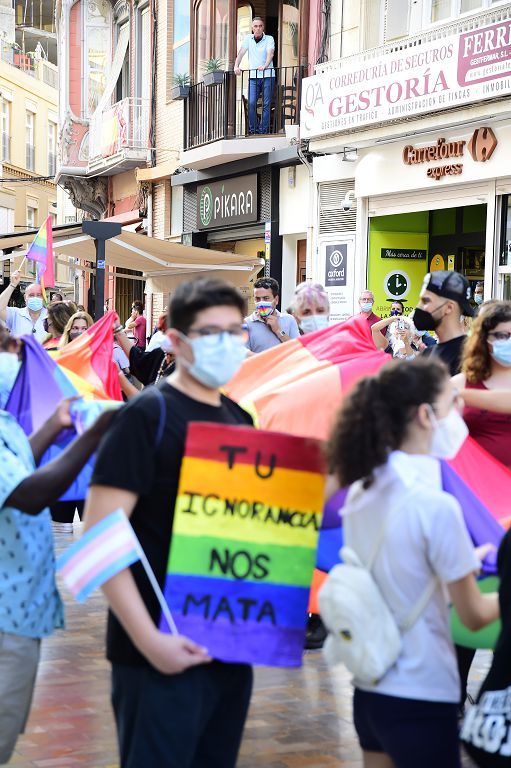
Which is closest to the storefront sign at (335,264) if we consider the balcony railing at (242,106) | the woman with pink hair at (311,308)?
the balcony railing at (242,106)

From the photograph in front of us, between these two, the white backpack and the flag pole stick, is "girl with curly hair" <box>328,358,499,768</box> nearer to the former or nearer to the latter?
the white backpack

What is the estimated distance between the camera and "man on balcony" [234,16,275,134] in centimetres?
2127

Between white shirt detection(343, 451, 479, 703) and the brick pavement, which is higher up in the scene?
white shirt detection(343, 451, 479, 703)

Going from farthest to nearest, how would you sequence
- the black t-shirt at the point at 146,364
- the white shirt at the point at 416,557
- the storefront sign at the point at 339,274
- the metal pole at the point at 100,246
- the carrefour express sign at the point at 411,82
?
1. the storefront sign at the point at 339,274
2. the carrefour express sign at the point at 411,82
3. the metal pole at the point at 100,246
4. the black t-shirt at the point at 146,364
5. the white shirt at the point at 416,557

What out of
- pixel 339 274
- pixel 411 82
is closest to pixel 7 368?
pixel 411 82

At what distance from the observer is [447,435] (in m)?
3.21

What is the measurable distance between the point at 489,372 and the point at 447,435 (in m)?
2.48

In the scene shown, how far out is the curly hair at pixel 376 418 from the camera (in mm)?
3062

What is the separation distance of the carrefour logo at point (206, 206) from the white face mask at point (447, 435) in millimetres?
21185

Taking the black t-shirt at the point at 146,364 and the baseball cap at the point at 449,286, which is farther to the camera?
the black t-shirt at the point at 146,364

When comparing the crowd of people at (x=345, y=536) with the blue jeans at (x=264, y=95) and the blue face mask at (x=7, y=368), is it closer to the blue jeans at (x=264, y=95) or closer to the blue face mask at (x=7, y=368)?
the blue face mask at (x=7, y=368)

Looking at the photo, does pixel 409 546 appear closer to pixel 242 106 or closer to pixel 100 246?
pixel 100 246

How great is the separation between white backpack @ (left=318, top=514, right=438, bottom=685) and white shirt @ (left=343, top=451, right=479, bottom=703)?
2 cm

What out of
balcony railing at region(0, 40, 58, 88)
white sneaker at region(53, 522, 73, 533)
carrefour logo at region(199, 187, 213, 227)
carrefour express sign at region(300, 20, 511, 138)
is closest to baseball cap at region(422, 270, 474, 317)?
white sneaker at region(53, 522, 73, 533)
